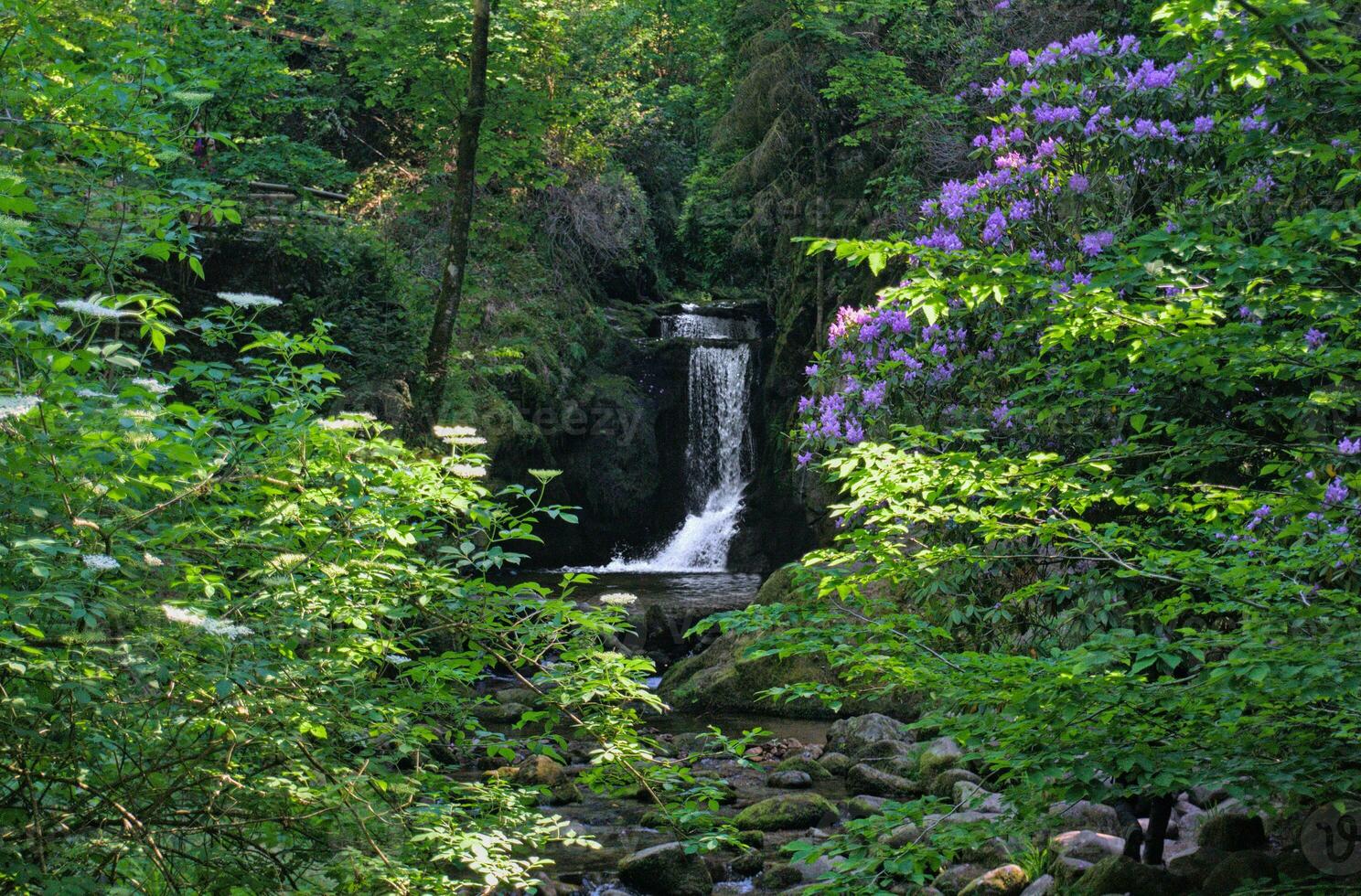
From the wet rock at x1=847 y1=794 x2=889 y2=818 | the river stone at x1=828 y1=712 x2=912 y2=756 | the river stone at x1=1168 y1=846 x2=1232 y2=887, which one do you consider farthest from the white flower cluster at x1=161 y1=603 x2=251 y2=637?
the river stone at x1=828 y1=712 x2=912 y2=756

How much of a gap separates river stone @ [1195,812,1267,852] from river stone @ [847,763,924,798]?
10.0ft

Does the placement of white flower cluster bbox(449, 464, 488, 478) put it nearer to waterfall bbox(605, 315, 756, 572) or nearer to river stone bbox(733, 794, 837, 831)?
river stone bbox(733, 794, 837, 831)

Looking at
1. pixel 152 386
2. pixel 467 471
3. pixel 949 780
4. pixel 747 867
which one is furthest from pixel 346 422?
pixel 949 780

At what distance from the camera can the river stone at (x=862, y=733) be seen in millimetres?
8789

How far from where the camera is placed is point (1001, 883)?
17.5 ft

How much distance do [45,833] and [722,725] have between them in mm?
7830

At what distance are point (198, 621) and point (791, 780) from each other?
6.49m

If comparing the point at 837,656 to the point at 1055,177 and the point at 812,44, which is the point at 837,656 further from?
the point at 812,44

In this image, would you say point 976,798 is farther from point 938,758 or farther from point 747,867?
point 938,758

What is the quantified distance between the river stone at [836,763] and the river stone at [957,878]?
2436 mm

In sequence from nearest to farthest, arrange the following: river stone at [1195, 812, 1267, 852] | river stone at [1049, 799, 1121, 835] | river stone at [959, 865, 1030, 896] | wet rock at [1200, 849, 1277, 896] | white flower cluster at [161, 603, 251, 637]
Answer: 1. white flower cluster at [161, 603, 251, 637]
2. wet rock at [1200, 849, 1277, 896]
3. river stone at [1195, 812, 1267, 852]
4. river stone at [959, 865, 1030, 896]
5. river stone at [1049, 799, 1121, 835]

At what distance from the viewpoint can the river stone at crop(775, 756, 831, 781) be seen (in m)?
8.34

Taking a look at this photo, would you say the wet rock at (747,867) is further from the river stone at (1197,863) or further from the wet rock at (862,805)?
the river stone at (1197,863)

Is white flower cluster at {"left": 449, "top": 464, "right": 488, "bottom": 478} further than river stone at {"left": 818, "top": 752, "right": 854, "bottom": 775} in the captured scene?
No
